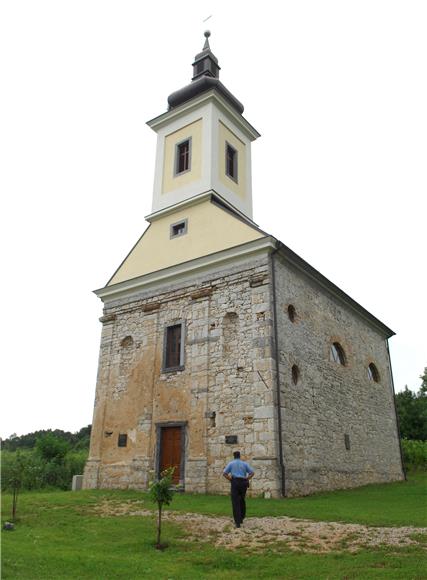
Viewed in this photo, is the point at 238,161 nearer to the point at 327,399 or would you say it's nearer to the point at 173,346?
the point at 173,346

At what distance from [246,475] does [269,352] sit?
4923 mm

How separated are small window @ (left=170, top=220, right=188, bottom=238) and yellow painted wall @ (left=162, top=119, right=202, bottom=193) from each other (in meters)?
1.85

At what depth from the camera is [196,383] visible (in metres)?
15.2

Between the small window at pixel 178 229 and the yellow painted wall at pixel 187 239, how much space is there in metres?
0.15

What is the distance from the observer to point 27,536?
837cm

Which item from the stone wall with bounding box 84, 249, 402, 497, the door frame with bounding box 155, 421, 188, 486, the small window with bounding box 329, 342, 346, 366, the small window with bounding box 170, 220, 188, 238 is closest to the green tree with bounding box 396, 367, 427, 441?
the stone wall with bounding box 84, 249, 402, 497

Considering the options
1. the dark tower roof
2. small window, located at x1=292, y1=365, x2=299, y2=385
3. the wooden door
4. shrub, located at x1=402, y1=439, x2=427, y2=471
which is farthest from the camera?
shrub, located at x1=402, y1=439, x2=427, y2=471

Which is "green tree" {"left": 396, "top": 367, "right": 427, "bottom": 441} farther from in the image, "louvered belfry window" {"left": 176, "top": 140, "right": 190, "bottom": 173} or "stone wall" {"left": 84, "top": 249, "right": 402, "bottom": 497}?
"louvered belfry window" {"left": 176, "top": 140, "right": 190, "bottom": 173}

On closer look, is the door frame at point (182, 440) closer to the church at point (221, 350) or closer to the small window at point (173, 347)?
the church at point (221, 350)

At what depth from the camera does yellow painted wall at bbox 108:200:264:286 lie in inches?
653

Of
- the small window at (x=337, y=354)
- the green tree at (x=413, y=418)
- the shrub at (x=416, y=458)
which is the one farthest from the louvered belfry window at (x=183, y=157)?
the green tree at (x=413, y=418)

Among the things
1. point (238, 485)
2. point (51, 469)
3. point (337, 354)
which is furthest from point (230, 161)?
point (51, 469)

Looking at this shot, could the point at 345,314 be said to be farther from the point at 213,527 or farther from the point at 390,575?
the point at 390,575

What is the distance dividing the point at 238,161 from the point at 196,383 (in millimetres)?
10202
